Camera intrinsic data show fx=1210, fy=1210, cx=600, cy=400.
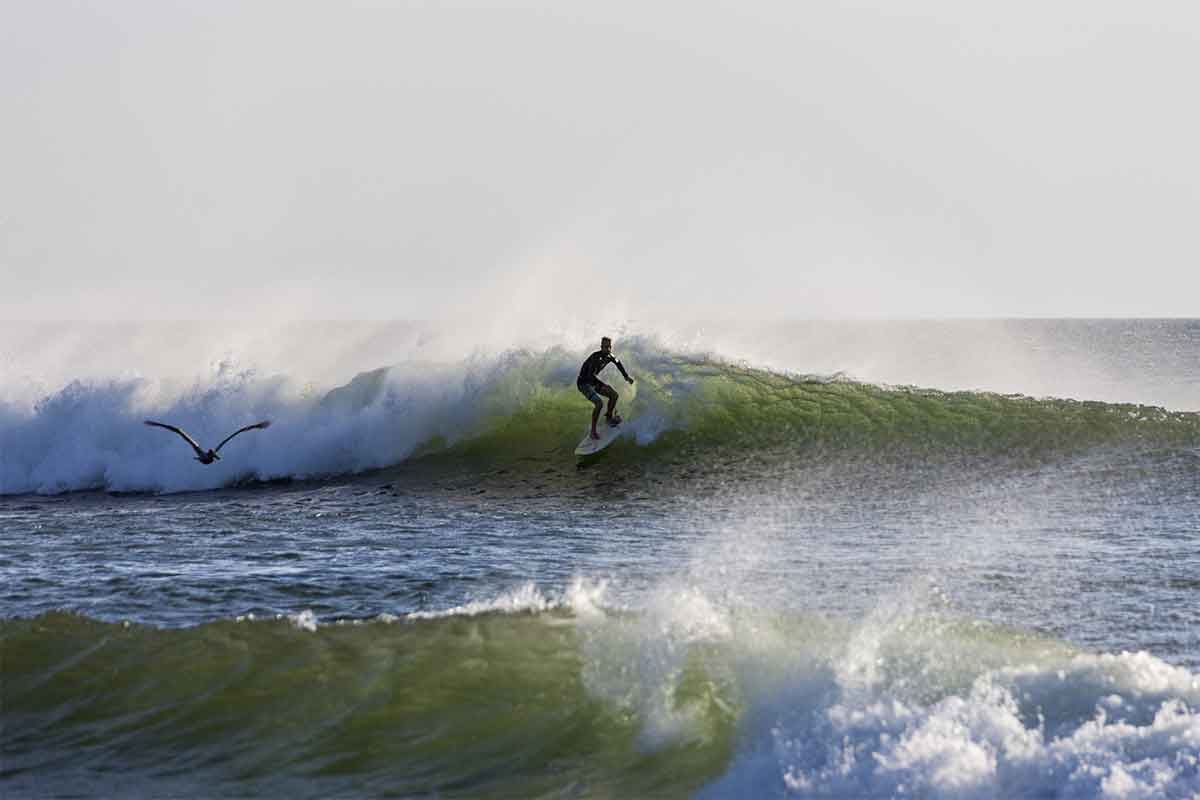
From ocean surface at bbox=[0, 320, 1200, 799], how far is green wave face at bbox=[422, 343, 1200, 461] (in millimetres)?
74

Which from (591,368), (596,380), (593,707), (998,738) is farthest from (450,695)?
(596,380)

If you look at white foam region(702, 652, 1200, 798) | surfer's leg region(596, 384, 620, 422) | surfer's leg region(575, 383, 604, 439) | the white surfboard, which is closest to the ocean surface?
white foam region(702, 652, 1200, 798)

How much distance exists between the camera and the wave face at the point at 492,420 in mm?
18812

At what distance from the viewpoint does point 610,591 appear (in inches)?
420

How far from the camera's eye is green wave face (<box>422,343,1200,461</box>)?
60.4ft

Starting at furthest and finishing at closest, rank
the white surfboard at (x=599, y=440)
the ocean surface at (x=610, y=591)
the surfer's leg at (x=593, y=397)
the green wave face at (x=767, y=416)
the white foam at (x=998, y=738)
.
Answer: the white surfboard at (x=599, y=440), the green wave face at (x=767, y=416), the surfer's leg at (x=593, y=397), the ocean surface at (x=610, y=591), the white foam at (x=998, y=738)

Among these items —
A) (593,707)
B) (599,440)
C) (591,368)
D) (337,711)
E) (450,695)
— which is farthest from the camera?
(599,440)

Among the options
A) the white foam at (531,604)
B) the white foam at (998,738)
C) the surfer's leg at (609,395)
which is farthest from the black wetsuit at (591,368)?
the white foam at (998,738)

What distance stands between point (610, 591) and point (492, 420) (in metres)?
10.7

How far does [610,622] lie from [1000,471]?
29.9 feet

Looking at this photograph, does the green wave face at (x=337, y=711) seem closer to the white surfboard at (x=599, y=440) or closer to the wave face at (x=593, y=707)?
the wave face at (x=593, y=707)

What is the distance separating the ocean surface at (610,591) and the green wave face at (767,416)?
0.07m

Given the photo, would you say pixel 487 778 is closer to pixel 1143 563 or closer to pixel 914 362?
pixel 1143 563

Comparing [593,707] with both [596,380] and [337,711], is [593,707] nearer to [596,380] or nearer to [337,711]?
[337,711]
